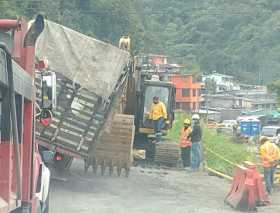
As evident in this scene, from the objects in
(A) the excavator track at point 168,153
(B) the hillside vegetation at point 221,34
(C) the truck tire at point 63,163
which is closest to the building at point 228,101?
(B) the hillside vegetation at point 221,34

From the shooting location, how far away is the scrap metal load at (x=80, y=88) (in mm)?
13953

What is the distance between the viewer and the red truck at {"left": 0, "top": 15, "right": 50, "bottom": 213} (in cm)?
593

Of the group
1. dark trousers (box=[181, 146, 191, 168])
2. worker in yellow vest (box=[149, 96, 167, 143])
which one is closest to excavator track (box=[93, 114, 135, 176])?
worker in yellow vest (box=[149, 96, 167, 143])

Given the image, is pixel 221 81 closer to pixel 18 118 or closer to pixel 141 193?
pixel 141 193

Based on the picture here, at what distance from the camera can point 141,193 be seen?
15.0 meters

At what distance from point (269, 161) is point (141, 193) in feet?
10.2

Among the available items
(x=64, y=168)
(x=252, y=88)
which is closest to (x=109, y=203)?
(x=64, y=168)

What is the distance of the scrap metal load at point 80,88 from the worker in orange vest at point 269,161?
3734mm

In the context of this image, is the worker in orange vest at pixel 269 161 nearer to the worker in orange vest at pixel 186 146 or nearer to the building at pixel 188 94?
the worker in orange vest at pixel 186 146

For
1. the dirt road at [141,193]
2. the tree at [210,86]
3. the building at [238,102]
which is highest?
the tree at [210,86]

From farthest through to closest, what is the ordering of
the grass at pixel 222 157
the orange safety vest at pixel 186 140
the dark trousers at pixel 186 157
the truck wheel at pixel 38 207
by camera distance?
the grass at pixel 222 157 → the dark trousers at pixel 186 157 → the orange safety vest at pixel 186 140 → the truck wheel at pixel 38 207

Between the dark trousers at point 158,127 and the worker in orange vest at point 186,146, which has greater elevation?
the dark trousers at point 158,127

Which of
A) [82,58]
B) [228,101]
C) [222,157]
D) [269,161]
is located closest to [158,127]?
[222,157]

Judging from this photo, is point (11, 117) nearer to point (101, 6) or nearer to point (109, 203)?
point (109, 203)
